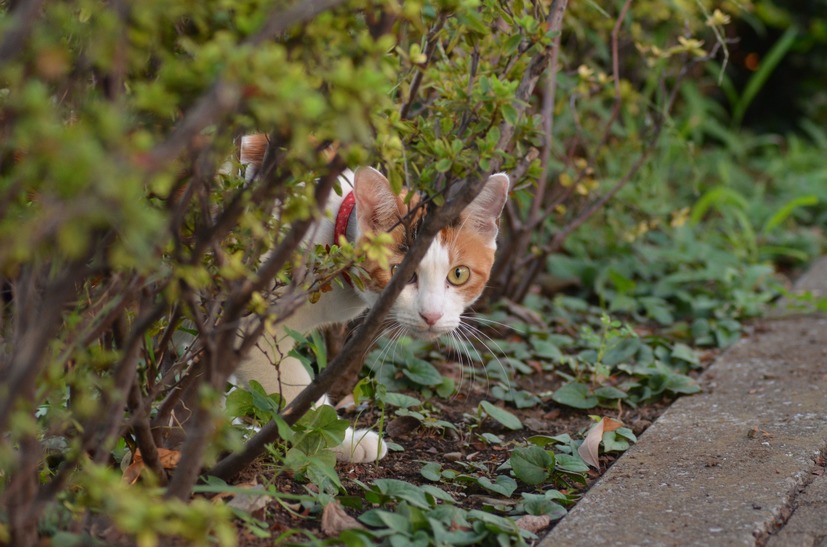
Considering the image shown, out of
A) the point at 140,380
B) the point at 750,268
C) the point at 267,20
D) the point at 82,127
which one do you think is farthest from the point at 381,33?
the point at 750,268

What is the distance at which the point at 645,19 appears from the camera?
4473 millimetres

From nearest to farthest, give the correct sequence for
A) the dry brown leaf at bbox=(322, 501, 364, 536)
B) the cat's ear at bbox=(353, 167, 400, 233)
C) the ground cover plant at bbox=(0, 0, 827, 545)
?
the ground cover plant at bbox=(0, 0, 827, 545) < the dry brown leaf at bbox=(322, 501, 364, 536) < the cat's ear at bbox=(353, 167, 400, 233)

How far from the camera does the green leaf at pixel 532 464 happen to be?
2.15 m

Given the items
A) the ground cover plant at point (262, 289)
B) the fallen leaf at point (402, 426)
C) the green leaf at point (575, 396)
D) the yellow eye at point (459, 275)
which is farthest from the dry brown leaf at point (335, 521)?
the green leaf at point (575, 396)

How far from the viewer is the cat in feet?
7.79

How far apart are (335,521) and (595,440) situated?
791 millimetres

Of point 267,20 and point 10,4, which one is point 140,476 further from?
point 267,20

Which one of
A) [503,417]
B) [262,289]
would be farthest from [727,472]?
[262,289]

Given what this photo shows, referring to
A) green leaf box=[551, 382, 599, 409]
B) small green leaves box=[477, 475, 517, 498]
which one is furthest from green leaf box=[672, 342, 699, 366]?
small green leaves box=[477, 475, 517, 498]

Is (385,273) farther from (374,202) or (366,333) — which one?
(366,333)

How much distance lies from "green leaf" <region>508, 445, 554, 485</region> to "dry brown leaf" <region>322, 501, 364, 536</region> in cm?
48

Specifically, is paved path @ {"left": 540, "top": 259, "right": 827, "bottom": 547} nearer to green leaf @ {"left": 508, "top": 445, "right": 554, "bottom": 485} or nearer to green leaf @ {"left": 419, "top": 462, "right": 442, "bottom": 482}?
green leaf @ {"left": 508, "top": 445, "right": 554, "bottom": 485}

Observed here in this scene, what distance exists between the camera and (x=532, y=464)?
2176 millimetres

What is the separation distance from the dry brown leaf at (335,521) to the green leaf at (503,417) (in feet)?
2.37
